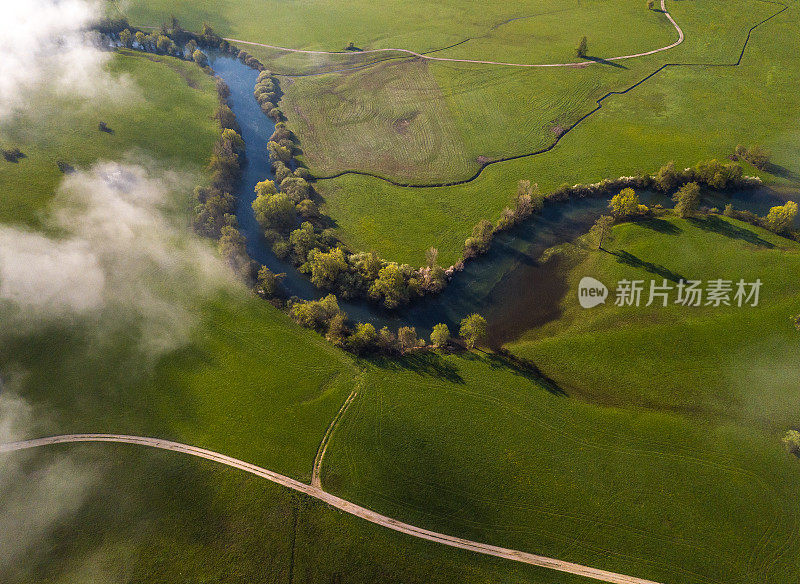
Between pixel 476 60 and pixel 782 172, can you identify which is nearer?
pixel 782 172

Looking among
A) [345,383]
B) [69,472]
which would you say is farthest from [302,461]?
[69,472]

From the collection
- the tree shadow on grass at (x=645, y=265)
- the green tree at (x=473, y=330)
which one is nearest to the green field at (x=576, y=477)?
the green tree at (x=473, y=330)

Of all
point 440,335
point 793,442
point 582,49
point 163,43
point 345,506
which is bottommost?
point 345,506

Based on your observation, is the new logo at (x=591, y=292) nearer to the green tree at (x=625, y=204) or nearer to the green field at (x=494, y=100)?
the green tree at (x=625, y=204)

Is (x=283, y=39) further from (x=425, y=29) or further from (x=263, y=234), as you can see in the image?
(x=263, y=234)

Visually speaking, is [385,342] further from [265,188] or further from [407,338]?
[265,188]

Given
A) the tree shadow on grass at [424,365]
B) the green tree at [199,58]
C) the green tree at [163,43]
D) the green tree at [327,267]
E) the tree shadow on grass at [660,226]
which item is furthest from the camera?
the green tree at [163,43]

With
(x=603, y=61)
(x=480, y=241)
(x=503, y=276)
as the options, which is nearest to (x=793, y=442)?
(x=503, y=276)
